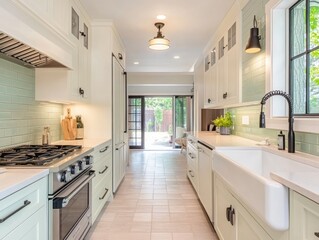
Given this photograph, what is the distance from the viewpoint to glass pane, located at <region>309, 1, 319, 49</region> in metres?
1.88

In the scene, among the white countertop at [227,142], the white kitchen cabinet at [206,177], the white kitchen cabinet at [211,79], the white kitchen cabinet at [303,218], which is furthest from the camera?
the white kitchen cabinet at [211,79]

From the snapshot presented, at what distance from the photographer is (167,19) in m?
3.64

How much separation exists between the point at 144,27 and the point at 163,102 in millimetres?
6022

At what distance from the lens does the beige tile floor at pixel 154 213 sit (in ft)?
8.62

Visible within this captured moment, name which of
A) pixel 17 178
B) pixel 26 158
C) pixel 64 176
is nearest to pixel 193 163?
pixel 64 176

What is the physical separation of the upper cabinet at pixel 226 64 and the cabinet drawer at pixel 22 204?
234 centimetres

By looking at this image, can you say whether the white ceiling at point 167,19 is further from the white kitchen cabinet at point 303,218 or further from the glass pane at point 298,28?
the white kitchen cabinet at point 303,218

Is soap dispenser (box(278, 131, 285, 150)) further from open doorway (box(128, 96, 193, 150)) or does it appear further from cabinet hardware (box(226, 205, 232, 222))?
open doorway (box(128, 96, 193, 150))

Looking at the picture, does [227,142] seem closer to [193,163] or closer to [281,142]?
[281,142]

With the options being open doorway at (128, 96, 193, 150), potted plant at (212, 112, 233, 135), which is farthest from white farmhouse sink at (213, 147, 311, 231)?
open doorway at (128, 96, 193, 150)

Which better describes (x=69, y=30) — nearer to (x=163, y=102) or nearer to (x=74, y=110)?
(x=74, y=110)

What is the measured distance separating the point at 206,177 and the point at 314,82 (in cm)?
150

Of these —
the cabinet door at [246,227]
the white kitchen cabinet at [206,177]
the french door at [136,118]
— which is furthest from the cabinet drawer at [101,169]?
the french door at [136,118]


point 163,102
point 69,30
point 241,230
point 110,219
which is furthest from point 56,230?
point 163,102
